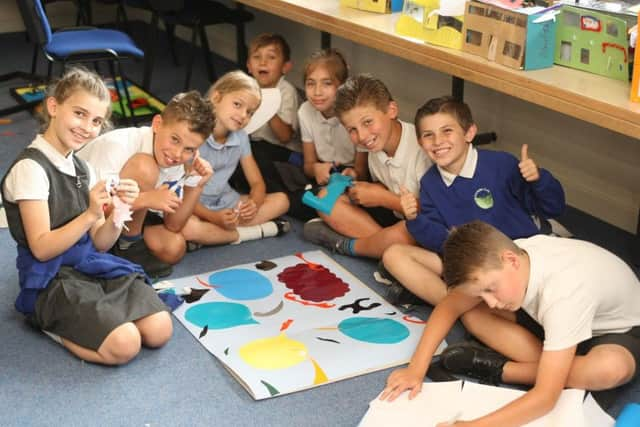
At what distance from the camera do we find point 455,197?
8.00ft

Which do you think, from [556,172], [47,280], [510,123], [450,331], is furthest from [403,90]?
[47,280]

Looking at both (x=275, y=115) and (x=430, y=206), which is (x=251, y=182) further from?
(x=430, y=206)

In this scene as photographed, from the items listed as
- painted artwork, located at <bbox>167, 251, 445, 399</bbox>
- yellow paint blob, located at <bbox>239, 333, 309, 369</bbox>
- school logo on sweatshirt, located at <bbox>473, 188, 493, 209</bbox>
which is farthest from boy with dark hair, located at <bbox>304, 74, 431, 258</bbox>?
yellow paint blob, located at <bbox>239, 333, 309, 369</bbox>

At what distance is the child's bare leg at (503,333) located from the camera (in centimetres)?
210

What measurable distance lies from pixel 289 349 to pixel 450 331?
0.45 metres

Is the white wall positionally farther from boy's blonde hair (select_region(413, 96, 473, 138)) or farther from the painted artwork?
the painted artwork

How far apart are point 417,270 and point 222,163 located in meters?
0.82

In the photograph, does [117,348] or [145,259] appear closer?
[117,348]

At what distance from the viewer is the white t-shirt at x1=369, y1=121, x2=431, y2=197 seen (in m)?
2.65

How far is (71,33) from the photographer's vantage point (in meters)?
3.89

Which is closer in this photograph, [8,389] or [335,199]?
[8,389]

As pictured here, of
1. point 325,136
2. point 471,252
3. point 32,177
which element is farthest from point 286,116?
point 471,252

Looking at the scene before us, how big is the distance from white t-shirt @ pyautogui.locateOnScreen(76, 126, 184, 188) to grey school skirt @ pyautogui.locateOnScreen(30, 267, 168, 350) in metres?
0.43

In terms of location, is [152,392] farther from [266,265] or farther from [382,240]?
[382,240]
